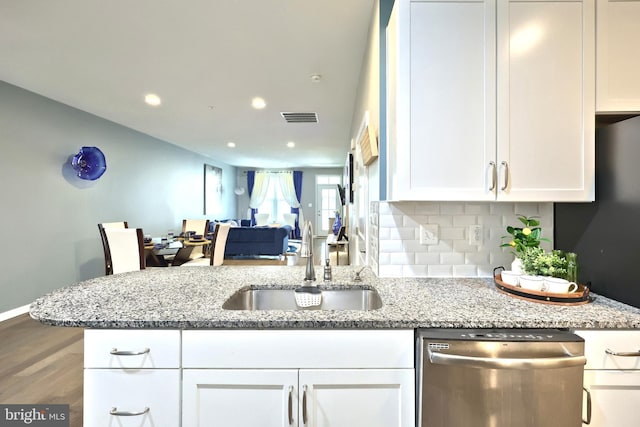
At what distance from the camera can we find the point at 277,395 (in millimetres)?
1027

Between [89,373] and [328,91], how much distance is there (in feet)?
10.7

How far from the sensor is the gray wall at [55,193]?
10.5 ft

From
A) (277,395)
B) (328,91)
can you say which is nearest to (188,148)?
(328,91)

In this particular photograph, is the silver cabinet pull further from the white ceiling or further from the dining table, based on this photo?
the dining table

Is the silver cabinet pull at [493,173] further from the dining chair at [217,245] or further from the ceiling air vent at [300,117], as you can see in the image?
the ceiling air vent at [300,117]

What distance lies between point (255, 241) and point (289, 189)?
407 centimetres

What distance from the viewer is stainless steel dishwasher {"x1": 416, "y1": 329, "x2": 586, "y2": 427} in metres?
0.95

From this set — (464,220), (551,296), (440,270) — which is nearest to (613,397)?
(551,296)

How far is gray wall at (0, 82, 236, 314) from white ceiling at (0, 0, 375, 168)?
0.98 ft

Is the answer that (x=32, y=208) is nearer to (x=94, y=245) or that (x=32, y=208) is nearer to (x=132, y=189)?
(x=94, y=245)

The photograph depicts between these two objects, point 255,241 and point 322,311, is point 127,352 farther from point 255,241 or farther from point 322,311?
point 255,241

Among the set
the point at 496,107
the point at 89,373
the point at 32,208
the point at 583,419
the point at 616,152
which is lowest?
the point at 583,419

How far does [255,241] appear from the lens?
6.45 m

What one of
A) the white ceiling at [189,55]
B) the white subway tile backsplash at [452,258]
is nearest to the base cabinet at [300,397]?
the white subway tile backsplash at [452,258]
